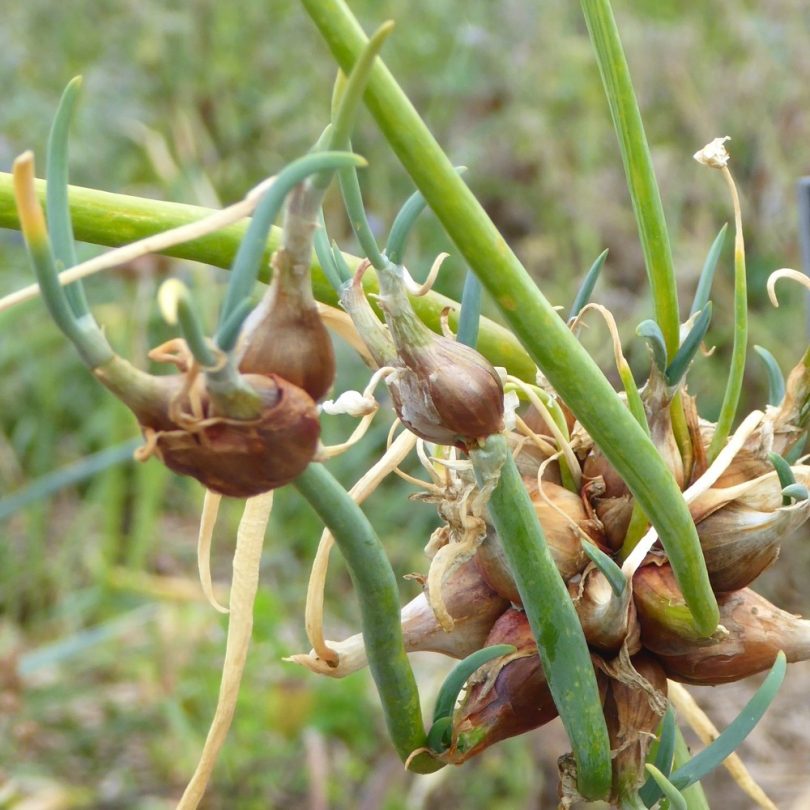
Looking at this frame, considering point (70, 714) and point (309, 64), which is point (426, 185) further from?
point (309, 64)

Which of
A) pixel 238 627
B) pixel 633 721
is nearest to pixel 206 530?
pixel 238 627

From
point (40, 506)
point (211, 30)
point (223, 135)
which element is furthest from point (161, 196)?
point (40, 506)

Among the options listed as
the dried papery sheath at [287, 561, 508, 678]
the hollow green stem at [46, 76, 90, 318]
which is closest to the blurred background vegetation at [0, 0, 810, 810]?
the dried papery sheath at [287, 561, 508, 678]

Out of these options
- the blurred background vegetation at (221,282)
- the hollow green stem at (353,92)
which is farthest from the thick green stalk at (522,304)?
the blurred background vegetation at (221,282)

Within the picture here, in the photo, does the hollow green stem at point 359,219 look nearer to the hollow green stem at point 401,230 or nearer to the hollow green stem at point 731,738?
the hollow green stem at point 401,230

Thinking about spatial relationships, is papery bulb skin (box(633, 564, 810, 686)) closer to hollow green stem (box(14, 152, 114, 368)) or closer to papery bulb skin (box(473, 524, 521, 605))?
papery bulb skin (box(473, 524, 521, 605))

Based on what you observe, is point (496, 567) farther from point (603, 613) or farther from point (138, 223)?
point (138, 223)
